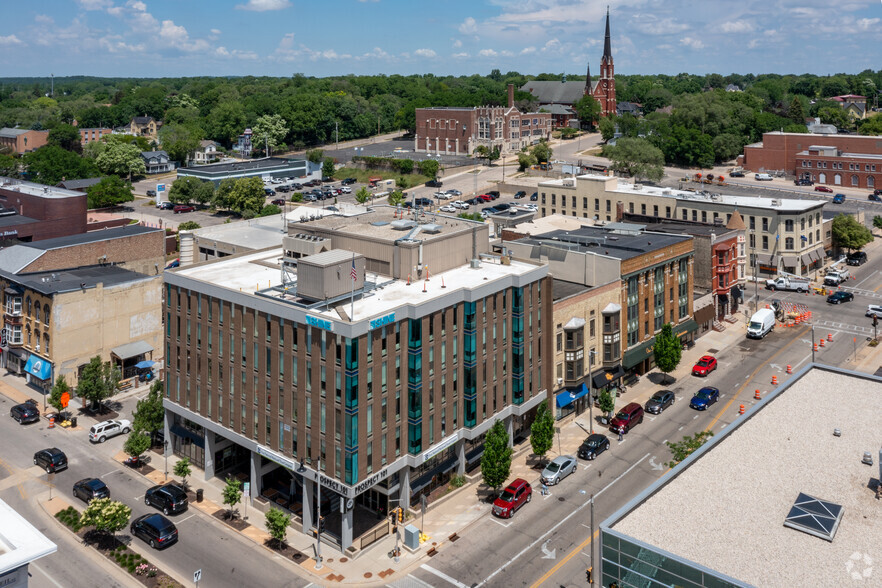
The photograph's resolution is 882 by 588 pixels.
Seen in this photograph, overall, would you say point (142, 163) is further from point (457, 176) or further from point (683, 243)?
point (683, 243)

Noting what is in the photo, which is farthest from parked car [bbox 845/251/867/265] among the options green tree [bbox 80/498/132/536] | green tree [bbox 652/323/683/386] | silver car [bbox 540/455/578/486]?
green tree [bbox 80/498/132/536]

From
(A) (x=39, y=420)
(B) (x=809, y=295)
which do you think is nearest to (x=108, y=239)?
(A) (x=39, y=420)

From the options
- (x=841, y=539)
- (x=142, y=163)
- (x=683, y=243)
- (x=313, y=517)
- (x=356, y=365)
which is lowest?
(x=313, y=517)

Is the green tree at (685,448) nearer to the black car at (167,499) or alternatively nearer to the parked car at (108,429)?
the black car at (167,499)

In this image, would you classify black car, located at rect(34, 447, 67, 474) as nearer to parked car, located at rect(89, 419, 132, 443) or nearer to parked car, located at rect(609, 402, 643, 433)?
parked car, located at rect(89, 419, 132, 443)

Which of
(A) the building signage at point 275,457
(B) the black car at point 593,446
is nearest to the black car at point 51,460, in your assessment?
(A) the building signage at point 275,457

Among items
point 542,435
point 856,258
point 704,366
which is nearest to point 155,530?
point 542,435

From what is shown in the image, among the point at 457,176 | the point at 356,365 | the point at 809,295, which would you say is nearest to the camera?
the point at 356,365
